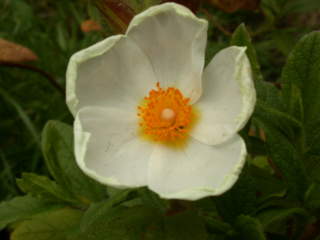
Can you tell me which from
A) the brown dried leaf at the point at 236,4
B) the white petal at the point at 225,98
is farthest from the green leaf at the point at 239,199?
the brown dried leaf at the point at 236,4

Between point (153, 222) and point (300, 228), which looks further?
point (300, 228)

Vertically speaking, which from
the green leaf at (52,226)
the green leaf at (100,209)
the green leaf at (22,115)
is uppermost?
the green leaf at (100,209)

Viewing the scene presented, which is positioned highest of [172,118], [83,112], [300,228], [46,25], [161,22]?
[161,22]

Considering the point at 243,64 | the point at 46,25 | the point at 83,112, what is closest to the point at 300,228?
the point at 243,64

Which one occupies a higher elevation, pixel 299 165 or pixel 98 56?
pixel 98 56

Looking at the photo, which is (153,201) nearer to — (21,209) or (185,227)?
(185,227)

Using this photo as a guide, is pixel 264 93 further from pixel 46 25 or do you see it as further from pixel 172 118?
pixel 46 25

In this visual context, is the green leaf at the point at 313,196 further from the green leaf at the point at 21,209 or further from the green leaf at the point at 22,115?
the green leaf at the point at 22,115
